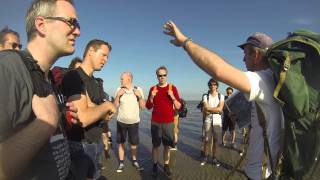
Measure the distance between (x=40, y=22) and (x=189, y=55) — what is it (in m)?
1.11

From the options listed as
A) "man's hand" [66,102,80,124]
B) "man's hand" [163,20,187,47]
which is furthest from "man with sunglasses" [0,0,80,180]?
"man's hand" [163,20,187,47]

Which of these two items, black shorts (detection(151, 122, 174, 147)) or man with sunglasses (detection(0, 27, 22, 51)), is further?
black shorts (detection(151, 122, 174, 147))

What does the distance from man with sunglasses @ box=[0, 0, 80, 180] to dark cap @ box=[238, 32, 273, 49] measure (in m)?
1.57

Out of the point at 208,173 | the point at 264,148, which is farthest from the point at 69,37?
the point at 208,173

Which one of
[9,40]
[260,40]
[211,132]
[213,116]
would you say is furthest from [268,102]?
[211,132]

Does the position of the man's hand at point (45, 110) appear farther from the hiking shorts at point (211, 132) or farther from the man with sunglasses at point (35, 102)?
the hiking shorts at point (211, 132)

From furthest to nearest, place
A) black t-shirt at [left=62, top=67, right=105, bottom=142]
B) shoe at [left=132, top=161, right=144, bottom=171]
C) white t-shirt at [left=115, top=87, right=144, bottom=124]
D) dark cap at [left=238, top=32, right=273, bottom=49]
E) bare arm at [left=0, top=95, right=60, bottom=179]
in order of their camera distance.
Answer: shoe at [left=132, top=161, right=144, bottom=171] → white t-shirt at [left=115, top=87, right=144, bottom=124] → black t-shirt at [left=62, top=67, right=105, bottom=142] → dark cap at [left=238, top=32, right=273, bottom=49] → bare arm at [left=0, top=95, right=60, bottom=179]

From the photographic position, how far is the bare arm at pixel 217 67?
2240 millimetres

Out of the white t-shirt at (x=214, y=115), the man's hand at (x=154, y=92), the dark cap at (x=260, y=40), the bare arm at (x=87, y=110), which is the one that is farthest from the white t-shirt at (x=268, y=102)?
the white t-shirt at (x=214, y=115)

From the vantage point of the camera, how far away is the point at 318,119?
6.77 feet

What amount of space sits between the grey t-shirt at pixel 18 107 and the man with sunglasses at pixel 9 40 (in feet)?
9.76

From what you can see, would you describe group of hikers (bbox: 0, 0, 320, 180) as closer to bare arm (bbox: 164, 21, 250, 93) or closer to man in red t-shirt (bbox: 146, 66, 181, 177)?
bare arm (bbox: 164, 21, 250, 93)

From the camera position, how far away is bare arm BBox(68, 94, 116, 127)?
10.4 ft

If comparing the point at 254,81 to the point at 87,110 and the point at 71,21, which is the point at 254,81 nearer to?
the point at 71,21
